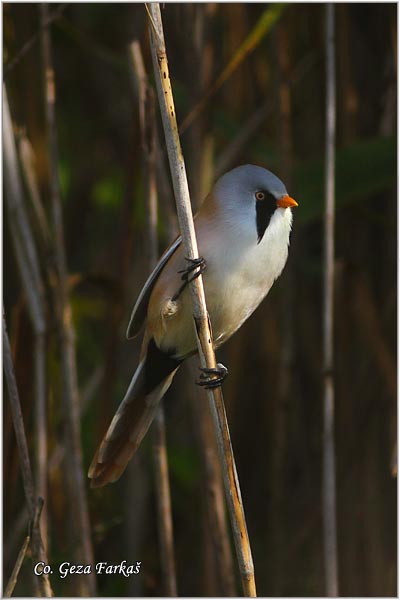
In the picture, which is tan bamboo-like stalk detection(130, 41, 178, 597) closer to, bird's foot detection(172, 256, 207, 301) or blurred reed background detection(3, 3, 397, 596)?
blurred reed background detection(3, 3, 397, 596)

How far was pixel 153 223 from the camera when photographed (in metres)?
2.40

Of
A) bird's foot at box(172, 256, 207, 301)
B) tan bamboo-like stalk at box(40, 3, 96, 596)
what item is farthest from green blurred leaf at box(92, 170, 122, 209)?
bird's foot at box(172, 256, 207, 301)

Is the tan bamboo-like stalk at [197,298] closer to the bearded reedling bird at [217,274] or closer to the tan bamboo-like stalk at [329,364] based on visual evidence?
the bearded reedling bird at [217,274]

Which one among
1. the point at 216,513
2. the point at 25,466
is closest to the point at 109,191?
the point at 216,513

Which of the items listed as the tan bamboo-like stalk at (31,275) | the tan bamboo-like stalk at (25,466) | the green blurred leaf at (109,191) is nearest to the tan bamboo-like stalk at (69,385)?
the tan bamboo-like stalk at (31,275)

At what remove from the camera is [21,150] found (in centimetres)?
263

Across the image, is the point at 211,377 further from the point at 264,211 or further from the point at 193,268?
the point at 264,211

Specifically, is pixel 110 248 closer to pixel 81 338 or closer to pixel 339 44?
pixel 81 338

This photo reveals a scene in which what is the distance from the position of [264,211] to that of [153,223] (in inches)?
15.0

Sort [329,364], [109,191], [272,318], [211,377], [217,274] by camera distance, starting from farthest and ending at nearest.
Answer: [109,191] < [272,318] < [329,364] < [217,274] < [211,377]

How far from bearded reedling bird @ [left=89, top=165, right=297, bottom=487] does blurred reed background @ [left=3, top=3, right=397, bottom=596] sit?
416 mm

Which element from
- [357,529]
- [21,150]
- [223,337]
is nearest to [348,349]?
[357,529]

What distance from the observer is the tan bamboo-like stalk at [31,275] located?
7.87ft

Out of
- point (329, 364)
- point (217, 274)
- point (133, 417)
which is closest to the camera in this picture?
point (217, 274)
